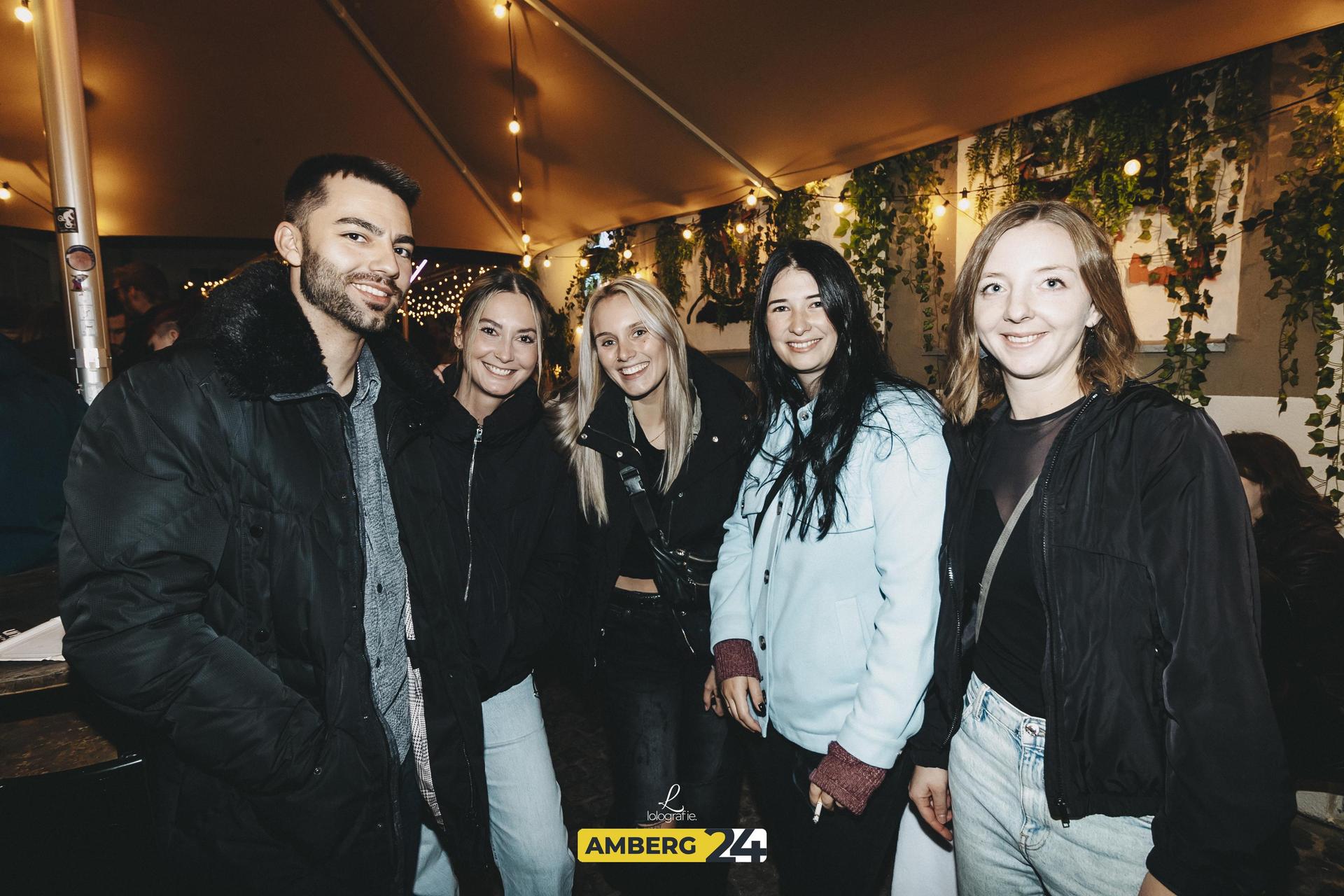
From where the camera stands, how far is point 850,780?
4.59 ft

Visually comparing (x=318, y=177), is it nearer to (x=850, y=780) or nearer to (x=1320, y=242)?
(x=850, y=780)

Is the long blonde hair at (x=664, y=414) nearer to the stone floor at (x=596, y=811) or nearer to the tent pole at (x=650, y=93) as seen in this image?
the stone floor at (x=596, y=811)

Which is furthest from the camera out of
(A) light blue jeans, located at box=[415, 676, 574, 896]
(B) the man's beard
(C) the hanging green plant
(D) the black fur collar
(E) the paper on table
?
(C) the hanging green plant

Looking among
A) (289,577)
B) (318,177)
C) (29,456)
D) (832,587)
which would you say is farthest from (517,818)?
(29,456)

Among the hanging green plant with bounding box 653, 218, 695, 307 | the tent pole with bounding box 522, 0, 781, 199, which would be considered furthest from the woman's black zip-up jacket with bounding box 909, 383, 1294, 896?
the hanging green plant with bounding box 653, 218, 695, 307

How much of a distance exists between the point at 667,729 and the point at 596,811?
1010mm

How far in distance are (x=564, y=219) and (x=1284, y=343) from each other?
604 cm

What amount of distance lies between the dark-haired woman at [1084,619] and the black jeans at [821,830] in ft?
0.29

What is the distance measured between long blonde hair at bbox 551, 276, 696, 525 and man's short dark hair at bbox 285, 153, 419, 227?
0.90 m

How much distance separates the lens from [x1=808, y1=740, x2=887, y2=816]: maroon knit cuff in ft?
4.55

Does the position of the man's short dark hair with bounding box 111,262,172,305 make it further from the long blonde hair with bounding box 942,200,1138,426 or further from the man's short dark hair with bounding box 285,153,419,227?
the long blonde hair with bounding box 942,200,1138,426

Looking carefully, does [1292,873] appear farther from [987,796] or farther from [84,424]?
[84,424]

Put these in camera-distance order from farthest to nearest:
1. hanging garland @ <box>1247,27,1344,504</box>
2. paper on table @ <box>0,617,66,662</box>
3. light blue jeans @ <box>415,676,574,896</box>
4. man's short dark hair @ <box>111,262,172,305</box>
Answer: man's short dark hair @ <box>111,262,172,305</box>
hanging garland @ <box>1247,27,1344,504</box>
light blue jeans @ <box>415,676,574,896</box>
paper on table @ <box>0,617,66,662</box>

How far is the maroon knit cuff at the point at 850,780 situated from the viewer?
139 centimetres
